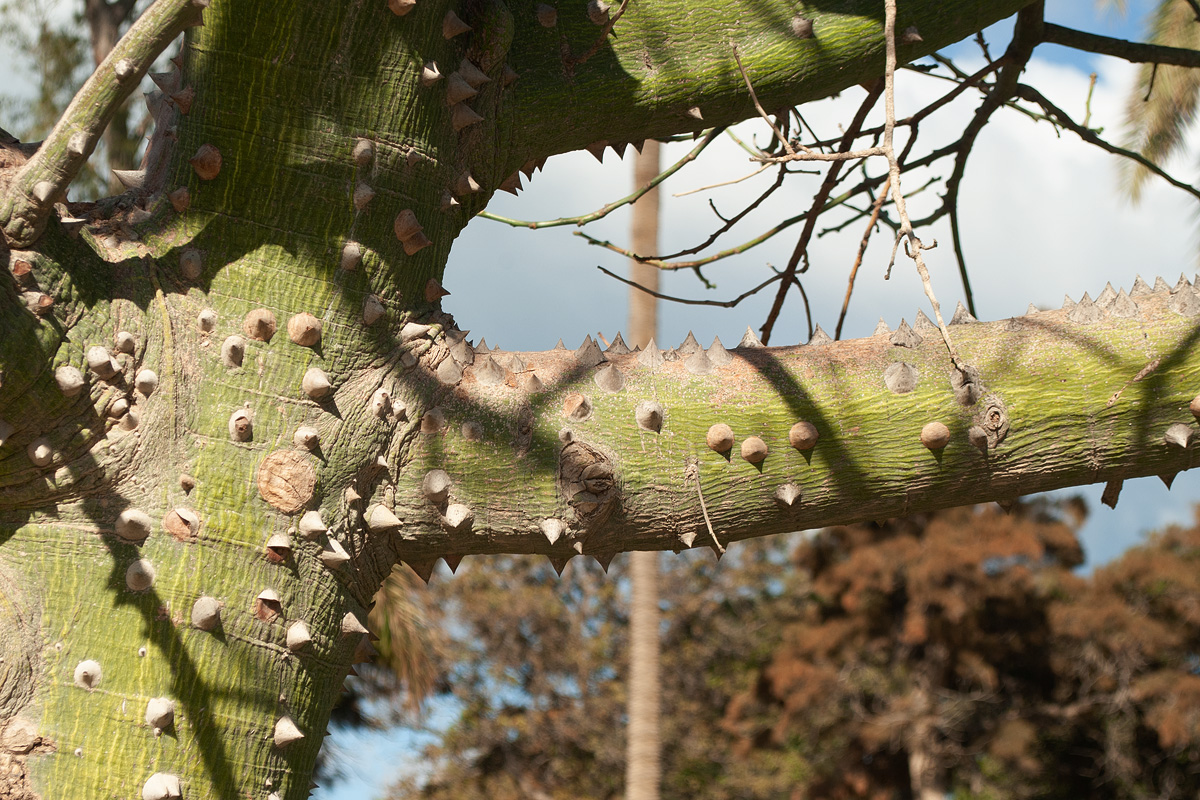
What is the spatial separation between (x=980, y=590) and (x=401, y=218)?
54.9ft

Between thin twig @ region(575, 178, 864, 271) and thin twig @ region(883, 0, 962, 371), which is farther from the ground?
thin twig @ region(575, 178, 864, 271)

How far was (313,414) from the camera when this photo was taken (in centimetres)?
160

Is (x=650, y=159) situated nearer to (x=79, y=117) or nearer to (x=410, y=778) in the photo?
(x=79, y=117)

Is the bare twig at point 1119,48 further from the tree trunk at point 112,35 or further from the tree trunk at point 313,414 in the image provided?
the tree trunk at point 112,35

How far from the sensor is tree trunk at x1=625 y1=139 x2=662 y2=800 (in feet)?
19.7

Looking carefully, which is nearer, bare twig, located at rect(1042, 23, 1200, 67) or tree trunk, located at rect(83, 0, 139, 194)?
bare twig, located at rect(1042, 23, 1200, 67)

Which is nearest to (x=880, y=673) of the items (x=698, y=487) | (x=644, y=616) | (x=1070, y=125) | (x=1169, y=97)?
(x=1169, y=97)

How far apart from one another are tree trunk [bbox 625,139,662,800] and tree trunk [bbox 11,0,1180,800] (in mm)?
4132

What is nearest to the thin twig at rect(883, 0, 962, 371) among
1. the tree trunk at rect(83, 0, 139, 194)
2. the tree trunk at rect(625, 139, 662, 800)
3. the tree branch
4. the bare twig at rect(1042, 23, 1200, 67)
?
the tree branch


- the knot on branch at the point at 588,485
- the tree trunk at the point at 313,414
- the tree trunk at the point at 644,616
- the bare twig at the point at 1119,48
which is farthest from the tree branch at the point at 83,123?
the tree trunk at the point at 644,616

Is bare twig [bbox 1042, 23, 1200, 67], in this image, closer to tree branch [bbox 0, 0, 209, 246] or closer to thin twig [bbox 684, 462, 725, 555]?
thin twig [bbox 684, 462, 725, 555]

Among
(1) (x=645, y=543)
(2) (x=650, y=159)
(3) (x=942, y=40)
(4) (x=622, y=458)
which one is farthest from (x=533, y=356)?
(2) (x=650, y=159)

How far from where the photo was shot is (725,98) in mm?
2014

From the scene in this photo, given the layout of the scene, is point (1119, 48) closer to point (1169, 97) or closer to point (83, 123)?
point (83, 123)
